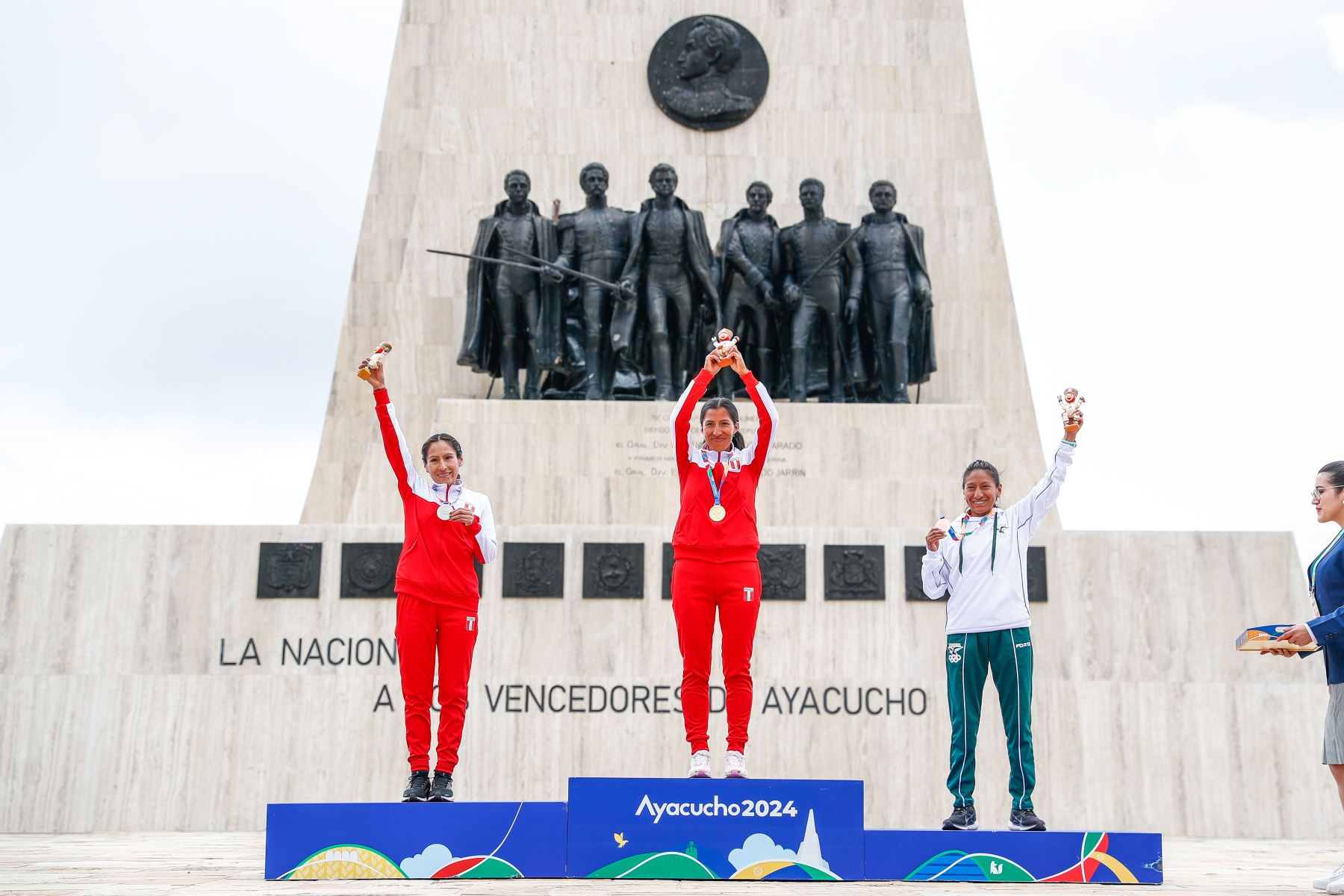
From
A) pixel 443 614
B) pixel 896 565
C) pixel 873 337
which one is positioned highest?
pixel 873 337

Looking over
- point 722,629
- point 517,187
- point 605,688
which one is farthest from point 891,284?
point 722,629

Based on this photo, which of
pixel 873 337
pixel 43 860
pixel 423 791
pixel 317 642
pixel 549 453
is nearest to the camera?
pixel 423 791

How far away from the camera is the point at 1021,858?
6066 mm

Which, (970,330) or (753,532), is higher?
(970,330)

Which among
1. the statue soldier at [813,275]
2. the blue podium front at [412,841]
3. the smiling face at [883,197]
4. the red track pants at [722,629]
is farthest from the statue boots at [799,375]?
the blue podium front at [412,841]

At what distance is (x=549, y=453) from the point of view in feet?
41.5

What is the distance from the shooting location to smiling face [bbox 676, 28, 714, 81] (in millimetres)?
15656

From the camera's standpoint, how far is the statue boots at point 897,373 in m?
13.6

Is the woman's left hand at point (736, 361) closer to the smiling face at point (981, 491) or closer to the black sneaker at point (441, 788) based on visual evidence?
the smiling face at point (981, 491)

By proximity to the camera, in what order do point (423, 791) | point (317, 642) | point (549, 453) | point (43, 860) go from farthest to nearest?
point (549, 453), point (317, 642), point (43, 860), point (423, 791)

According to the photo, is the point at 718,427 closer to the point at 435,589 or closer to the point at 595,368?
the point at 435,589

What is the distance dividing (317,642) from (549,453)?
2.81 meters

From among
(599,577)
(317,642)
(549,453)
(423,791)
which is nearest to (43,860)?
(423,791)

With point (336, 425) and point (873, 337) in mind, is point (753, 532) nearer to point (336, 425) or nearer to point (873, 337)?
point (873, 337)
